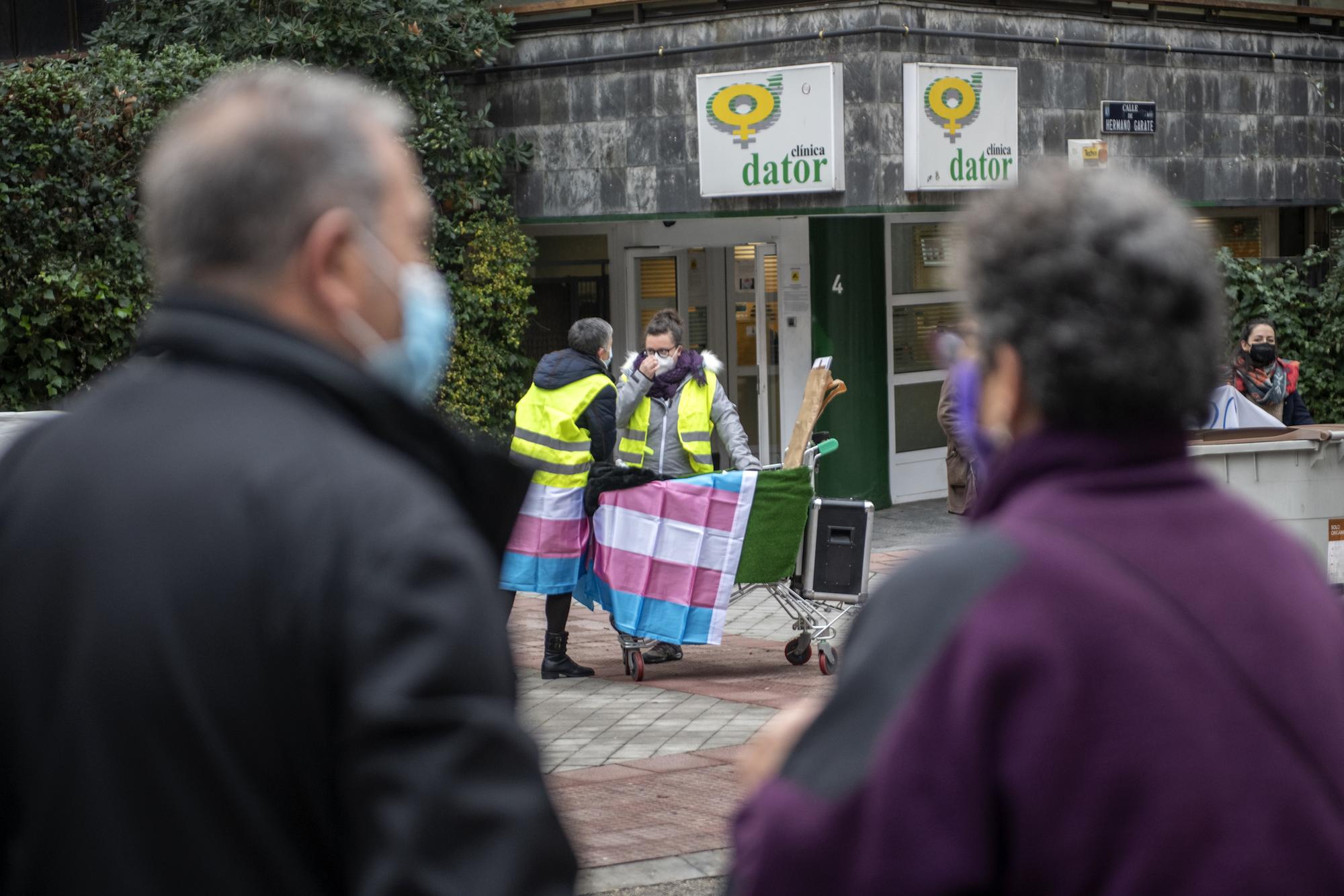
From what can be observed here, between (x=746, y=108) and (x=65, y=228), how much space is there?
5048mm

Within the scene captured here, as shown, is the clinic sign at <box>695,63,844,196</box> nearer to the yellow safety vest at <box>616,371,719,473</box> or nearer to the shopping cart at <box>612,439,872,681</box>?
the yellow safety vest at <box>616,371,719,473</box>


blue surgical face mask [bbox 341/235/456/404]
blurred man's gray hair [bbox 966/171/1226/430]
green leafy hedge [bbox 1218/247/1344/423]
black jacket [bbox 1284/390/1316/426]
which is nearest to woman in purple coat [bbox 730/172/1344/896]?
blurred man's gray hair [bbox 966/171/1226/430]

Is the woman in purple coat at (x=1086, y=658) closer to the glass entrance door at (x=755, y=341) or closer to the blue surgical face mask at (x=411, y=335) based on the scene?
the blue surgical face mask at (x=411, y=335)

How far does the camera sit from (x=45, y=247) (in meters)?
10.9

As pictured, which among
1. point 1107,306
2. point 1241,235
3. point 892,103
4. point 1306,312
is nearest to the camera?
point 1107,306

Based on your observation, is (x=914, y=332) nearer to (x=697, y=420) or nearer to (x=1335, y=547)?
(x=697, y=420)

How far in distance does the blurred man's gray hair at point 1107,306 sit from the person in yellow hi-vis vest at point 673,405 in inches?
274

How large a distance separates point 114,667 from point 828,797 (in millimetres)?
703

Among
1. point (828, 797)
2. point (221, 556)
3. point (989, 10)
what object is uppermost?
point (989, 10)

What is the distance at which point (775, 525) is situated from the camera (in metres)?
8.34

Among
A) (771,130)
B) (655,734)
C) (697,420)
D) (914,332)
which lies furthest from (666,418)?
(914,332)

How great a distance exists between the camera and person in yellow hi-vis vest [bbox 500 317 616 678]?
329 inches

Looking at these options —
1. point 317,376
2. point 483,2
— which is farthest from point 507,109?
point 317,376

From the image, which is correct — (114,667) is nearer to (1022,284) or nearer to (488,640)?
(488,640)
